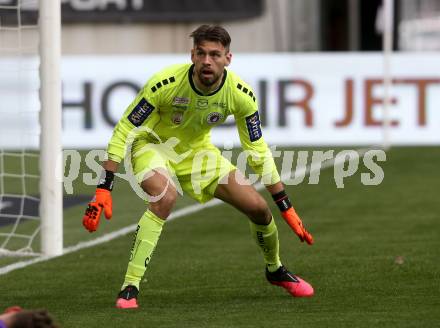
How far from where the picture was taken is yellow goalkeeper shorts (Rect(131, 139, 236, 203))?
882 cm

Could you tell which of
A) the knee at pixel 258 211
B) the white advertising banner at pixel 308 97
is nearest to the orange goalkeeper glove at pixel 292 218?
the knee at pixel 258 211

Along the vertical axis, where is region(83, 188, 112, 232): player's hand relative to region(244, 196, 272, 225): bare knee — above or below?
above

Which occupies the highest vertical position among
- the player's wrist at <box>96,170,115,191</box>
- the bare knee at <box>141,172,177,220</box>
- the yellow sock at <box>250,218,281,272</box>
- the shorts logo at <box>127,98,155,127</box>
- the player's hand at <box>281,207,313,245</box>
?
the shorts logo at <box>127,98,155,127</box>

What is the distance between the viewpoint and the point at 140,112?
8477 millimetres

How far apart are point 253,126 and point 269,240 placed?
789 mm

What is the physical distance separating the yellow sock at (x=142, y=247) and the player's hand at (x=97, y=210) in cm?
28

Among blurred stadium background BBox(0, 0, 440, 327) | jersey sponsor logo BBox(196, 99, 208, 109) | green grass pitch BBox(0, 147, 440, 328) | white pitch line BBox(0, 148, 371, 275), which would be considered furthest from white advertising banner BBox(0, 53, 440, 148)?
jersey sponsor logo BBox(196, 99, 208, 109)

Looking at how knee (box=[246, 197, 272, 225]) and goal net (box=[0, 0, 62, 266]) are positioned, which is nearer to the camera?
knee (box=[246, 197, 272, 225])

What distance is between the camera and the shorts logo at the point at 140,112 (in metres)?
8.48

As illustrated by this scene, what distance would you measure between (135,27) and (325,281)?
18.0 m

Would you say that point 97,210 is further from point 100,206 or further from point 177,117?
point 177,117

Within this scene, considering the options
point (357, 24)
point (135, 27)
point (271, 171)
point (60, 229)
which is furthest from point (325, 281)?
point (357, 24)

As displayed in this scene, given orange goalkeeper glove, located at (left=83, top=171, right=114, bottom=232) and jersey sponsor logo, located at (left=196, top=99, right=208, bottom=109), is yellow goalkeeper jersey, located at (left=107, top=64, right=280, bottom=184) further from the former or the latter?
orange goalkeeper glove, located at (left=83, top=171, right=114, bottom=232)

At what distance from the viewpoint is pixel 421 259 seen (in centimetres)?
1046
